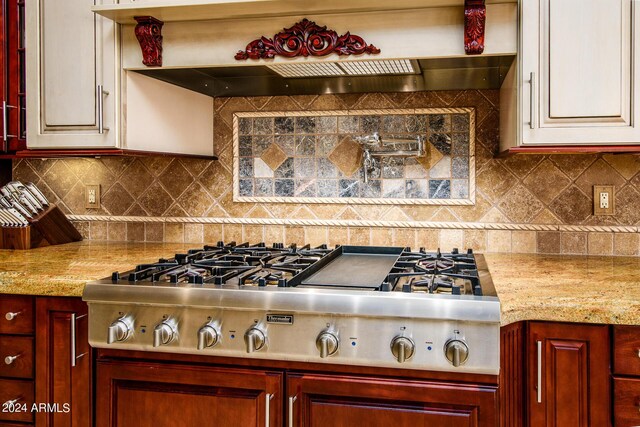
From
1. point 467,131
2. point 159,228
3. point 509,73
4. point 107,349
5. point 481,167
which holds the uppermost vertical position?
point 509,73

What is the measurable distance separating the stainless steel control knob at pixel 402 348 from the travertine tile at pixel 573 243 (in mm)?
1042

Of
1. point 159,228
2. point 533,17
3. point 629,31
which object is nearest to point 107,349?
point 159,228

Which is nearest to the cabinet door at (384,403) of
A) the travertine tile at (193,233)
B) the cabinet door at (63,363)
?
the cabinet door at (63,363)

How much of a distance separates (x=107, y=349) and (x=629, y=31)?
5.86ft

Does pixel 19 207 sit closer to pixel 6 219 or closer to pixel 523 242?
pixel 6 219

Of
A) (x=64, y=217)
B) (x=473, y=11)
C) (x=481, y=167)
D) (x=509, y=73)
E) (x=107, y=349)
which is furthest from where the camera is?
(x=64, y=217)

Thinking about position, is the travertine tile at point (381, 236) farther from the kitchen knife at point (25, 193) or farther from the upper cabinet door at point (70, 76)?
the kitchen knife at point (25, 193)

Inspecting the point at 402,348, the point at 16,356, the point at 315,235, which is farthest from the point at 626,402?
the point at 16,356

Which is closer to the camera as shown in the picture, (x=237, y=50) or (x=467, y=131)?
→ (x=237, y=50)

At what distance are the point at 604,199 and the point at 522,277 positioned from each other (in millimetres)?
650

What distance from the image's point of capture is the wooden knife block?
7.01ft

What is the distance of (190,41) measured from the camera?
73.9 inches

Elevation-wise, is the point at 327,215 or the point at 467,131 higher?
the point at 467,131

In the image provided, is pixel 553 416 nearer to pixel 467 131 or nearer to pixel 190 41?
pixel 467 131
